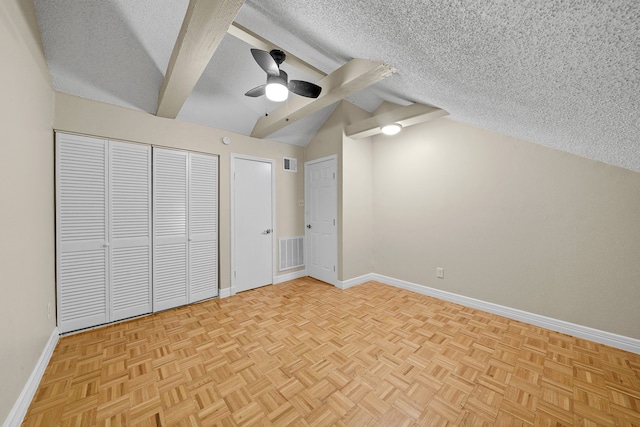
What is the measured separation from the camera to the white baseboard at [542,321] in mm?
2025

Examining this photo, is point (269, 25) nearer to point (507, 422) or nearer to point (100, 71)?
point (100, 71)

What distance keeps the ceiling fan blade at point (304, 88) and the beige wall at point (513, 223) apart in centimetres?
192

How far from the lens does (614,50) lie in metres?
0.63

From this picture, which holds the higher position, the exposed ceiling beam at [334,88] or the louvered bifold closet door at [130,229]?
the exposed ceiling beam at [334,88]

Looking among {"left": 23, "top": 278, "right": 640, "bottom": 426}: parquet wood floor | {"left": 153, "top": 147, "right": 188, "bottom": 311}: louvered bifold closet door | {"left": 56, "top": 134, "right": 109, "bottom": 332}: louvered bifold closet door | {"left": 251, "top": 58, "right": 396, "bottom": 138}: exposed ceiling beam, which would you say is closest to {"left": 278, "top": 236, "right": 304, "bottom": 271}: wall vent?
{"left": 23, "top": 278, "right": 640, "bottom": 426}: parquet wood floor

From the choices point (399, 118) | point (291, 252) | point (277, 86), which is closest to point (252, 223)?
point (291, 252)

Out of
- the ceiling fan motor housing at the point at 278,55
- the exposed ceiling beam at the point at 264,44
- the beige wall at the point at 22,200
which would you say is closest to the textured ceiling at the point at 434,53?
the exposed ceiling beam at the point at 264,44

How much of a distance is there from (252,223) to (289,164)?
1.21 metres

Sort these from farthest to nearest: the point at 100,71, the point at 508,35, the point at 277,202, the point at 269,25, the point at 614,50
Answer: the point at 277,202, the point at 100,71, the point at 269,25, the point at 508,35, the point at 614,50

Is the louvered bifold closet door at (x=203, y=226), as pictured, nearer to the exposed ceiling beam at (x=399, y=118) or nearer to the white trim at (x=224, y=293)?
the white trim at (x=224, y=293)

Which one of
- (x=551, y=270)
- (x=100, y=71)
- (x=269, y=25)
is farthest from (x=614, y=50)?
(x=100, y=71)

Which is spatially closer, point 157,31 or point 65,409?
point 65,409

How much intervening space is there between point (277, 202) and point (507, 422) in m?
3.40

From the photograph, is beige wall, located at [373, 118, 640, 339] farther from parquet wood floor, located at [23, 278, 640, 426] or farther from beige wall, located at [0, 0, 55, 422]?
beige wall, located at [0, 0, 55, 422]
